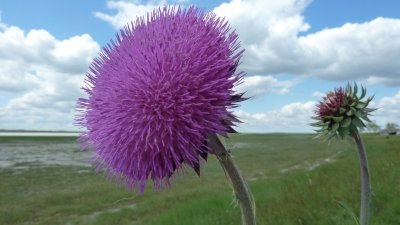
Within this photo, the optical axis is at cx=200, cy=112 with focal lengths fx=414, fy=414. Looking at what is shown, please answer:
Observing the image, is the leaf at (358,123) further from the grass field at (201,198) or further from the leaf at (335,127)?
the grass field at (201,198)

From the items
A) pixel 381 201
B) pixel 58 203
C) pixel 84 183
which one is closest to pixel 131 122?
pixel 381 201

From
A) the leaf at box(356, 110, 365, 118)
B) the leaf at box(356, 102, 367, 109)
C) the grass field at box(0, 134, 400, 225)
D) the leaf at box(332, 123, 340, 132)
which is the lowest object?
the grass field at box(0, 134, 400, 225)

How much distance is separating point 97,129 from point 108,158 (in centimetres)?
27

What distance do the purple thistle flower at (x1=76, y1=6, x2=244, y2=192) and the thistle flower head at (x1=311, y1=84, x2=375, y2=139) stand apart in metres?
2.57

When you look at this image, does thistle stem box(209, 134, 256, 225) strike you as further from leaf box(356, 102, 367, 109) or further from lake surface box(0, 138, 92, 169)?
lake surface box(0, 138, 92, 169)

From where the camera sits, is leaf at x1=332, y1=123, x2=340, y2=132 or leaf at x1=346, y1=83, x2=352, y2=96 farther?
leaf at x1=346, y1=83, x2=352, y2=96

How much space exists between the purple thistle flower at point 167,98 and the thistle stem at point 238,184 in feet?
0.44

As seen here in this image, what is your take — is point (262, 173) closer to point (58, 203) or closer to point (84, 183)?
point (84, 183)

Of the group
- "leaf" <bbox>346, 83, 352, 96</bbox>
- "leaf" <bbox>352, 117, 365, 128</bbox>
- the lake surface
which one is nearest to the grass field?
"leaf" <bbox>352, 117, 365, 128</bbox>

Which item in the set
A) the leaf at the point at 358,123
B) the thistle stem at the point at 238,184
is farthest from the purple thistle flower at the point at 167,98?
the leaf at the point at 358,123

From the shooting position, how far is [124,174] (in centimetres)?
339

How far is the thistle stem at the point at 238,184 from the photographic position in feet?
9.44

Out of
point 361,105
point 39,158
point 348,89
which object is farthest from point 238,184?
point 39,158

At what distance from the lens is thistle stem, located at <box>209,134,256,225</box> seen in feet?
9.44
